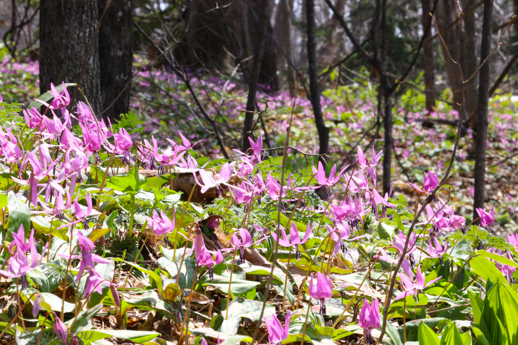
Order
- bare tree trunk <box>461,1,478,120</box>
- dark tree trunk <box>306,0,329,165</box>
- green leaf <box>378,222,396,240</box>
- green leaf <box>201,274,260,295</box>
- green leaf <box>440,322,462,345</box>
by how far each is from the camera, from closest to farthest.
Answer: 1. green leaf <box>440,322,462,345</box>
2. green leaf <box>201,274,260,295</box>
3. green leaf <box>378,222,396,240</box>
4. dark tree trunk <box>306,0,329,165</box>
5. bare tree trunk <box>461,1,478,120</box>

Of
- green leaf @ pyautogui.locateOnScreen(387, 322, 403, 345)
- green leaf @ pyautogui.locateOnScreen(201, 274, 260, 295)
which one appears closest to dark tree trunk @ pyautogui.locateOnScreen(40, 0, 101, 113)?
green leaf @ pyautogui.locateOnScreen(201, 274, 260, 295)

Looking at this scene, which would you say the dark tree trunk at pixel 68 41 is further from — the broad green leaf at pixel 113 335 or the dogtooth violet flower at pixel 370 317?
the dogtooth violet flower at pixel 370 317

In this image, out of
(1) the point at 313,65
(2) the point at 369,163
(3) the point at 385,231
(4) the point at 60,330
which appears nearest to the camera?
(4) the point at 60,330

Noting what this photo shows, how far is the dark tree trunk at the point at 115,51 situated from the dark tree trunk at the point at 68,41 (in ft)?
2.24

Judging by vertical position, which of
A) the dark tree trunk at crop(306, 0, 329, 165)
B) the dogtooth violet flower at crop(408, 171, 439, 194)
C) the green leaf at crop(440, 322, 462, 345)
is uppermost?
the dark tree trunk at crop(306, 0, 329, 165)

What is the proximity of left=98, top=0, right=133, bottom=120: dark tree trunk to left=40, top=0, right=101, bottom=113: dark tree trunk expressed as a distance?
26.9 inches

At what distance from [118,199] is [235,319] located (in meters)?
0.68

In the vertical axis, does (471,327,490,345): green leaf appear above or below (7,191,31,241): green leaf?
below

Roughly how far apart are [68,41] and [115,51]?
88 centimetres

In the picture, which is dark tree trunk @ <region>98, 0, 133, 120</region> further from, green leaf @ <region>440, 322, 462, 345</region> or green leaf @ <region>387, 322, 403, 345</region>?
green leaf @ <region>440, 322, 462, 345</region>

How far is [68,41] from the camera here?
9.30 feet

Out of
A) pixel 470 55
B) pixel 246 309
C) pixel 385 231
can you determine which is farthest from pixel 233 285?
pixel 470 55

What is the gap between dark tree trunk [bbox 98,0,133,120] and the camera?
364cm

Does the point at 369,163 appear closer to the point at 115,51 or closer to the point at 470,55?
the point at 115,51
